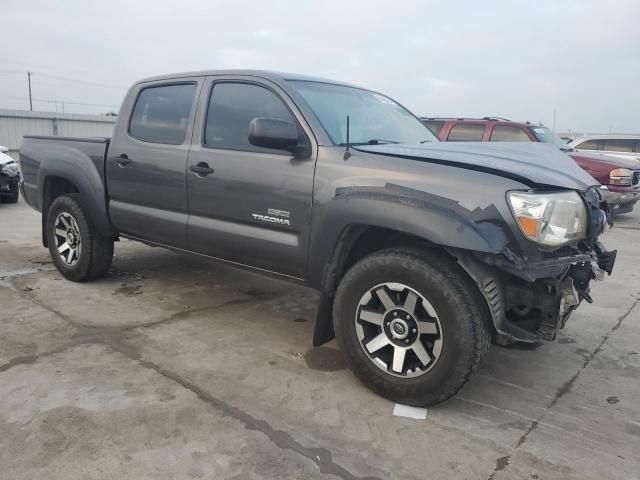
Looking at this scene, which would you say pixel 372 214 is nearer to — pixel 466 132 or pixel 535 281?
pixel 535 281

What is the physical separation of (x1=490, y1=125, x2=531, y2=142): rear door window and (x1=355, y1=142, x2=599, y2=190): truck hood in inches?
249

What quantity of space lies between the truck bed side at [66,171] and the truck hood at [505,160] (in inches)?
99.4

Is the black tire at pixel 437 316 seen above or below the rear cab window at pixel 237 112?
below

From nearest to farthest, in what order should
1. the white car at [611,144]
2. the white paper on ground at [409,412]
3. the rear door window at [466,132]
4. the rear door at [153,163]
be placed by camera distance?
1. the white paper on ground at [409,412]
2. the rear door at [153,163]
3. the rear door window at [466,132]
4. the white car at [611,144]

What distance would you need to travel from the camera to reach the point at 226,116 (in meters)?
3.80

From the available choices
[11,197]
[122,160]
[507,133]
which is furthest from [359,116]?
[11,197]

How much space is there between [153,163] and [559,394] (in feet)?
10.6

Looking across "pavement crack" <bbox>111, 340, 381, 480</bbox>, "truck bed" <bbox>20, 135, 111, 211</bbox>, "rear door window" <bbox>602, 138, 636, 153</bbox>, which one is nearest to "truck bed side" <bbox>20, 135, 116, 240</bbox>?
"truck bed" <bbox>20, 135, 111, 211</bbox>

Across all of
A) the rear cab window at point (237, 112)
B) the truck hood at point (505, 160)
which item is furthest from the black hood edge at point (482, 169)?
the rear cab window at point (237, 112)

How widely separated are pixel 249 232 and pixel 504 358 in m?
1.94

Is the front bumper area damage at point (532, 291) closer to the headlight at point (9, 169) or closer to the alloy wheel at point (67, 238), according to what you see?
the alloy wheel at point (67, 238)

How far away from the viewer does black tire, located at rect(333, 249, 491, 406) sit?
2678mm

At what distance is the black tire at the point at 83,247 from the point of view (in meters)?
4.80

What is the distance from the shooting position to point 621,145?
13.5 m
